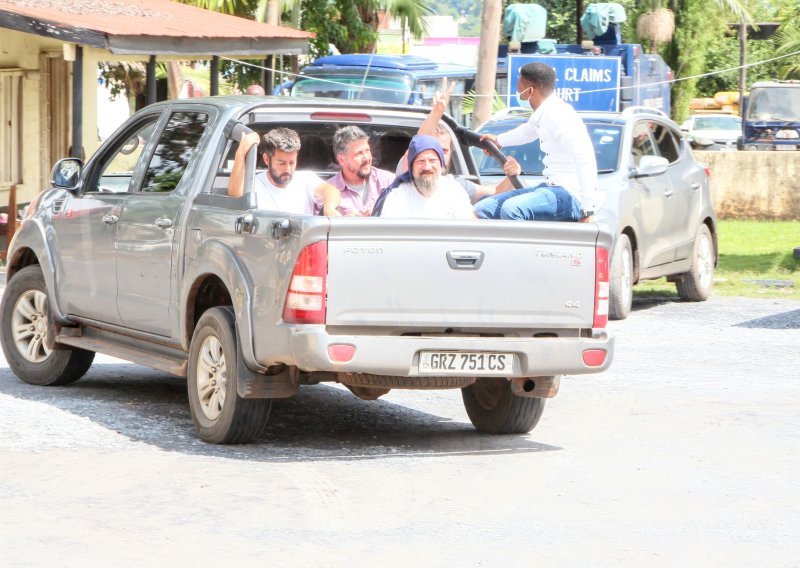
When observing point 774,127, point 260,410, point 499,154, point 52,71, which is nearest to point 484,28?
point 52,71

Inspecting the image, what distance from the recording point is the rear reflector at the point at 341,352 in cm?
726

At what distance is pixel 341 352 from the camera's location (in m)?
7.28

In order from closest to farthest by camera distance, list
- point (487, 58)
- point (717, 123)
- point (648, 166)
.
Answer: point (648, 166) → point (487, 58) → point (717, 123)

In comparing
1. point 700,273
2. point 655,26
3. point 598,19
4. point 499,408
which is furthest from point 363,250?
point 655,26

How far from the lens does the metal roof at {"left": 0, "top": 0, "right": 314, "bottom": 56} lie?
16875 millimetres

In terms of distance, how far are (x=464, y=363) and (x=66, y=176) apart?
128 inches

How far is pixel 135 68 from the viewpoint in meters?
35.5

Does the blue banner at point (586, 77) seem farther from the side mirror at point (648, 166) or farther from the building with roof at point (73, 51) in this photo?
the side mirror at point (648, 166)

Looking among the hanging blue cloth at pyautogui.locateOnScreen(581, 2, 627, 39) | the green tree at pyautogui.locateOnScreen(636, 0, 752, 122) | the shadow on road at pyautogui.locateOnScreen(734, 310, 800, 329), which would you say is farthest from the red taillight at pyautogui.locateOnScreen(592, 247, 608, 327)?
the green tree at pyautogui.locateOnScreen(636, 0, 752, 122)

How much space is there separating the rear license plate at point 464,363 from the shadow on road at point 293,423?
0.56 meters

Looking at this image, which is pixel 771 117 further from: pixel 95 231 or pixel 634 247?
pixel 95 231

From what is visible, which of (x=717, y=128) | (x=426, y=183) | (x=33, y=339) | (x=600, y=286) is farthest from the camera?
(x=717, y=128)

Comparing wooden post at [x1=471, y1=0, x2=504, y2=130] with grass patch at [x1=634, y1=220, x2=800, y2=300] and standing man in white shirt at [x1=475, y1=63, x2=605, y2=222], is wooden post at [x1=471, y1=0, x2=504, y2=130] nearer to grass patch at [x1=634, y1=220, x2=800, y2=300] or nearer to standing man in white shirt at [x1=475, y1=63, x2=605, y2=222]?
grass patch at [x1=634, y1=220, x2=800, y2=300]

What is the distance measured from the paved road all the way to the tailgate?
734 mm
